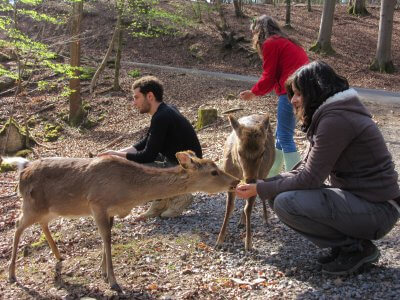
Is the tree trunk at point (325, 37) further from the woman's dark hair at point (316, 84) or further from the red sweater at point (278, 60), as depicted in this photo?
the woman's dark hair at point (316, 84)

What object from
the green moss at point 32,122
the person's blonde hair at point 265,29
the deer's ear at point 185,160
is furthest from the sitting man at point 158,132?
the green moss at point 32,122

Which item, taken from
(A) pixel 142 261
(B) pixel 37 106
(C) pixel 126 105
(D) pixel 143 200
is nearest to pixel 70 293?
(A) pixel 142 261

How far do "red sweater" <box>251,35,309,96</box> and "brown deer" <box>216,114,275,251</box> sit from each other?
0.53 m

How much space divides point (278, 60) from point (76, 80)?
10.7 meters

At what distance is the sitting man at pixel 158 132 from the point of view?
609 cm

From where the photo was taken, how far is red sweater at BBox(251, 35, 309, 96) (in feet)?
21.0

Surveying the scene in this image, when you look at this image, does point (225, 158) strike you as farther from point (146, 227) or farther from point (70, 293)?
point (70, 293)

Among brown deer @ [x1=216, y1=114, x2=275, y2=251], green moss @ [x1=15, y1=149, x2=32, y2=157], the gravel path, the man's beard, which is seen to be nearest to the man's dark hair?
the man's beard

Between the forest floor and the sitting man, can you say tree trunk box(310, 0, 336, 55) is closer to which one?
the forest floor

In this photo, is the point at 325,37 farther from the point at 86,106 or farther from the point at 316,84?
the point at 316,84

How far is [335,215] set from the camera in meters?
4.15

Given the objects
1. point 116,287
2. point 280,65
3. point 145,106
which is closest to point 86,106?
point 145,106

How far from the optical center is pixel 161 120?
6.07 m

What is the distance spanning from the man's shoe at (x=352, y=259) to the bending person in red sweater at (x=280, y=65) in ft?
7.67
